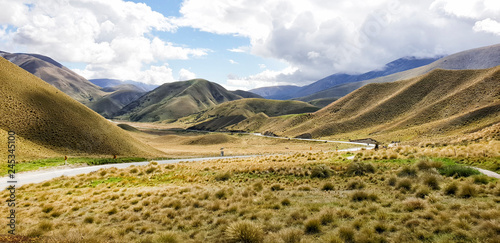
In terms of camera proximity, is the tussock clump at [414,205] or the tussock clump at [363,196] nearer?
the tussock clump at [414,205]

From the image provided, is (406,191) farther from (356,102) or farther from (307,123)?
(356,102)

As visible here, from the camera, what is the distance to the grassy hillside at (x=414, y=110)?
6994cm

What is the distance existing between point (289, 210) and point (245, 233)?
11.8 feet

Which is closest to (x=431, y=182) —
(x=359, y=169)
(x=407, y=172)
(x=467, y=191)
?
(x=467, y=191)

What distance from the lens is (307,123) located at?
415 feet

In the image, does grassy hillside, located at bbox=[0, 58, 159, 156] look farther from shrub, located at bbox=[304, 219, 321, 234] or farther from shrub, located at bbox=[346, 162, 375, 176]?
shrub, located at bbox=[304, 219, 321, 234]

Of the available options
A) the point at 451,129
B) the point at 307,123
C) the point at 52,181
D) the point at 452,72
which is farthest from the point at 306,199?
the point at 452,72

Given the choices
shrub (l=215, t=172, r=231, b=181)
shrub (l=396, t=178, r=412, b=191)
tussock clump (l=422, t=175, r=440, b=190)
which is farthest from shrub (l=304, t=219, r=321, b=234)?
shrub (l=215, t=172, r=231, b=181)

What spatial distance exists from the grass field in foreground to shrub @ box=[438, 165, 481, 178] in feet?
0.20

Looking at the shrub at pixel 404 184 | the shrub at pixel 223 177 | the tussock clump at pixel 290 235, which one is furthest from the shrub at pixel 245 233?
the shrub at pixel 223 177

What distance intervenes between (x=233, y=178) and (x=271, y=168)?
3.85m

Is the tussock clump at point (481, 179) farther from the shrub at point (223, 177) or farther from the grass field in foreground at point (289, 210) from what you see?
the shrub at point (223, 177)

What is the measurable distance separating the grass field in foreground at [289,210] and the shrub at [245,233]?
3 centimetres

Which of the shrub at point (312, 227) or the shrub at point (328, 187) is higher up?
the shrub at point (312, 227)
